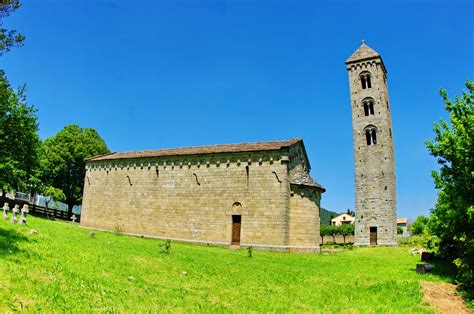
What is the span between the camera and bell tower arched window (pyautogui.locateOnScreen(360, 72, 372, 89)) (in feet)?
145

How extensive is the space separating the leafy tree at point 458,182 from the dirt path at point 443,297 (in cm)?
68

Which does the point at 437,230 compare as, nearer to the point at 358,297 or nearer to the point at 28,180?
the point at 358,297

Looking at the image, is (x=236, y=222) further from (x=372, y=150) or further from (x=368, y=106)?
(x=368, y=106)

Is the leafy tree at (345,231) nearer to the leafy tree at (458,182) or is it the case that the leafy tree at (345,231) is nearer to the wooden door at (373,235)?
the wooden door at (373,235)

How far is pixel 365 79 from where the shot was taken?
146 ft

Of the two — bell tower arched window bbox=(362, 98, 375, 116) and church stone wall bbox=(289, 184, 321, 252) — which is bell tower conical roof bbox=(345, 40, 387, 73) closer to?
bell tower arched window bbox=(362, 98, 375, 116)

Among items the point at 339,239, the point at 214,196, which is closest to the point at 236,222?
the point at 214,196

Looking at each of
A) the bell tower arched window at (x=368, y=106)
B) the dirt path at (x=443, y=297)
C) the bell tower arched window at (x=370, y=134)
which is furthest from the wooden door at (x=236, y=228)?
the bell tower arched window at (x=368, y=106)

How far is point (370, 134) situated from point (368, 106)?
392 centimetres

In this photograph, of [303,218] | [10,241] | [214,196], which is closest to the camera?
[10,241]

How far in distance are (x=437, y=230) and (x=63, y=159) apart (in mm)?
42829

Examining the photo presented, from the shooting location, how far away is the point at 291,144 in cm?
2509

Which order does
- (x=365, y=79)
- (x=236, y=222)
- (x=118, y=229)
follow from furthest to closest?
(x=365, y=79) → (x=118, y=229) → (x=236, y=222)

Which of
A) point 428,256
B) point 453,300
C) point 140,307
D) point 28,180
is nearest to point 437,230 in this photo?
point 453,300
